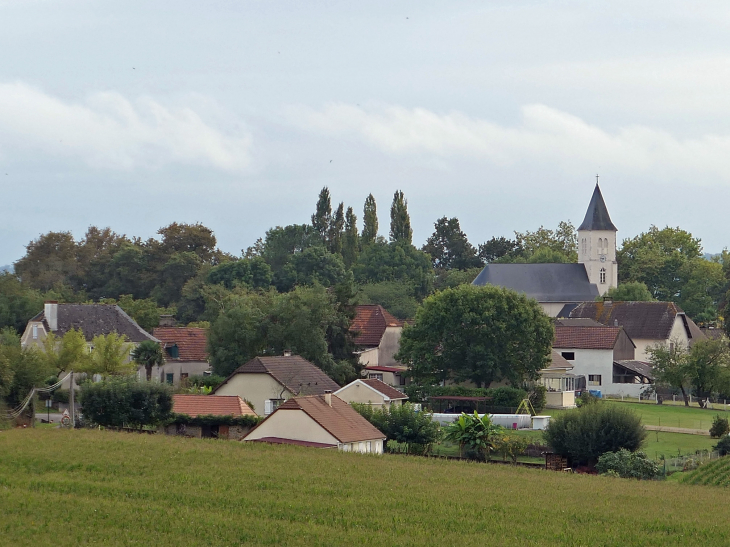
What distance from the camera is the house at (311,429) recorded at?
123 feet

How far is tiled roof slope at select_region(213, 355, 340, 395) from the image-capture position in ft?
159

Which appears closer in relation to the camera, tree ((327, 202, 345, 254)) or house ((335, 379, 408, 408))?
house ((335, 379, 408, 408))

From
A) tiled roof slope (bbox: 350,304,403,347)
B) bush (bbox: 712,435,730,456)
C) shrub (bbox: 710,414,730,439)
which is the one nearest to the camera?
bush (bbox: 712,435,730,456)

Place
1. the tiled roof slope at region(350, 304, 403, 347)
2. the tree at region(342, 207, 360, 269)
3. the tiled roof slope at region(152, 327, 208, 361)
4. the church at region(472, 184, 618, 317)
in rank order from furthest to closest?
the tree at region(342, 207, 360, 269)
the church at region(472, 184, 618, 317)
the tiled roof slope at region(350, 304, 403, 347)
the tiled roof slope at region(152, 327, 208, 361)

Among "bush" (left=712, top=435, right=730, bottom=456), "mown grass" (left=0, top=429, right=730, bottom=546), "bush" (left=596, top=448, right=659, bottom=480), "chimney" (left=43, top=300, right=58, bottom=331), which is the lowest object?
"mown grass" (left=0, top=429, right=730, bottom=546)

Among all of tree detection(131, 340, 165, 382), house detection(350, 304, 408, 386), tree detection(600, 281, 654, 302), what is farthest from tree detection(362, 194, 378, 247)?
tree detection(131, 340, 165, 382)

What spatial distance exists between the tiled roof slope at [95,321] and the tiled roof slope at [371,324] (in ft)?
44.3

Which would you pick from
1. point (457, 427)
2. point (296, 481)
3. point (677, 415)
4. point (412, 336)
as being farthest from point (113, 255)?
point (296, 481)

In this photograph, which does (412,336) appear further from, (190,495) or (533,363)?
(190,495)

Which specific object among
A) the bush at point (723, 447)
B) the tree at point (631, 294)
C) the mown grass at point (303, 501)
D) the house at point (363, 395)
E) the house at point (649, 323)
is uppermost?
the tree at point (631, 294)

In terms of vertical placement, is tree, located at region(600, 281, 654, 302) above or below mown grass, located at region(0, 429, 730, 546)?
above

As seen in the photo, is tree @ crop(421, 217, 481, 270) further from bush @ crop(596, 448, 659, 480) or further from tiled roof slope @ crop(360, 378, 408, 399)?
bush @ crop(596, 448, 659, 480)

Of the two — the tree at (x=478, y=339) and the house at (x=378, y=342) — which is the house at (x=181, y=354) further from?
the tree at (x=478, y=339)

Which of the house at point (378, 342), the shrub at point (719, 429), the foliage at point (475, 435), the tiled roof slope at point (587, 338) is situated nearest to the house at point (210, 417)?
the foliage at point (475, 435)
